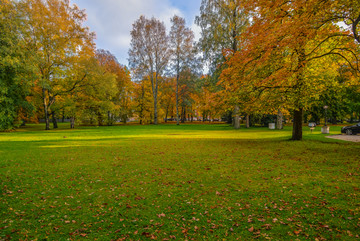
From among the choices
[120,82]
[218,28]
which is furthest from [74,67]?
[218,28]

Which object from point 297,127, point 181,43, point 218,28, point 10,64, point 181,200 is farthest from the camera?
point 181,43

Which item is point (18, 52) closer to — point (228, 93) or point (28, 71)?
point (28, 71)

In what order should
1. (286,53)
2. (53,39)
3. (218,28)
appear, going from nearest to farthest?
(286,53), (218,28), (53,39)

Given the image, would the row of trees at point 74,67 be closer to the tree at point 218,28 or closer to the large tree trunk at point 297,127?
the tree at point 218,28

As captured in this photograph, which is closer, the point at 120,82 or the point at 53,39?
the point at 53,39

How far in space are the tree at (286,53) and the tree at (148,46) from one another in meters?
29.5

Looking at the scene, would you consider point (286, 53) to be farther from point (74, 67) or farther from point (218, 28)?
point (74, 67)

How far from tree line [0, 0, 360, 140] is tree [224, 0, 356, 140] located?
2.5 inches

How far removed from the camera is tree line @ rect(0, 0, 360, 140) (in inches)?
378

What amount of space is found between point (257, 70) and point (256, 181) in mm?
7739

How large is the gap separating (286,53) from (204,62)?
1780cm

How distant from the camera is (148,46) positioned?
127 feet

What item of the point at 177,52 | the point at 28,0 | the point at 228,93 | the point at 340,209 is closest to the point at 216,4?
the point at 177,52

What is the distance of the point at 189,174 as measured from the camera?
6.77 meters
